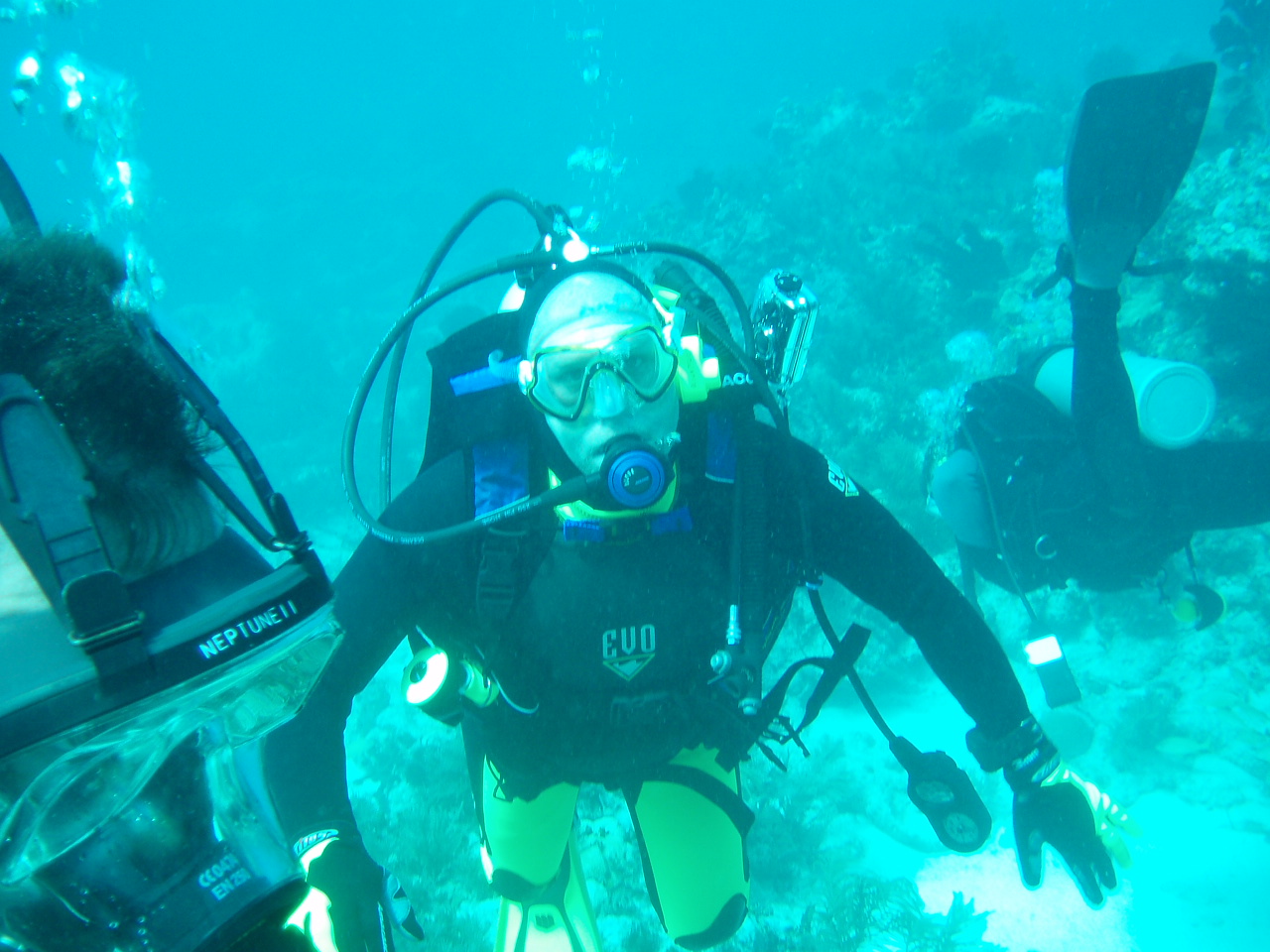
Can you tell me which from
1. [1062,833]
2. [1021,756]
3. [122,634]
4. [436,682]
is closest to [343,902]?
[436,682]

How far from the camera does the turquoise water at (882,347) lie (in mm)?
5926

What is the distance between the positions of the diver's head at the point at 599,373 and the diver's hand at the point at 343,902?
1.70 metres

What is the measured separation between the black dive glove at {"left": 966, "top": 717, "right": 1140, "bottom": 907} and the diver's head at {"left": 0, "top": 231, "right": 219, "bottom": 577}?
11.2 ft

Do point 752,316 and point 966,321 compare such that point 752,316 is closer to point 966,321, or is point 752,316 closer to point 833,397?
point 833,397

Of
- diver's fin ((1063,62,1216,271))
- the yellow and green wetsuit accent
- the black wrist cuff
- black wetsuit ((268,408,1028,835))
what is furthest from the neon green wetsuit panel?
diver's fin ((1063,62,1216,271))

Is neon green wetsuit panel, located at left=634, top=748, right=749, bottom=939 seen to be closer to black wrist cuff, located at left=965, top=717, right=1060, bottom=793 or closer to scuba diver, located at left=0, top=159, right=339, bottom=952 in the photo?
black wrist cuff, located at left=965, top=717, right=1060, bottom=793

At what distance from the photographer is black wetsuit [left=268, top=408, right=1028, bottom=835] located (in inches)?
109

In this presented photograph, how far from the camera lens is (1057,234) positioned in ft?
38.8

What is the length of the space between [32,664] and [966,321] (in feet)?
42.7

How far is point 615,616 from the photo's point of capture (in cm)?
288

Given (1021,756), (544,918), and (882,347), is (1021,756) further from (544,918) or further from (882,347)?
(882,347)

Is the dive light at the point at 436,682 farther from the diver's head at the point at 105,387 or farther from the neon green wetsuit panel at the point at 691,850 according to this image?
the diver's head at the point at 105,387

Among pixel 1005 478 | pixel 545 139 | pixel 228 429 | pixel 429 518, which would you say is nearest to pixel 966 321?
pixel 1005 478

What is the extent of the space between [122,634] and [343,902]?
201 cm
